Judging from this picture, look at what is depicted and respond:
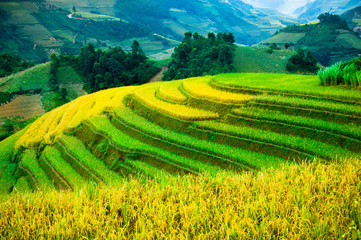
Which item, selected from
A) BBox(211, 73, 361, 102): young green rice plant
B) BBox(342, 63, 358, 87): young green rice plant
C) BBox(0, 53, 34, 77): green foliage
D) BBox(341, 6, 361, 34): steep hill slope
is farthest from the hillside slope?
BBox(341, 6, 361, 34): steep hill slope

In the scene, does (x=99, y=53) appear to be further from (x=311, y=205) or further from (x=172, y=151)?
(x=311, y=205)

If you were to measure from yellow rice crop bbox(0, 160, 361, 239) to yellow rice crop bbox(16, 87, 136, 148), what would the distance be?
979 cm

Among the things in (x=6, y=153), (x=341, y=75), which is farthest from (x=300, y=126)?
(x=6, y=153)

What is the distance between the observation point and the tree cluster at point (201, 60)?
35500mm

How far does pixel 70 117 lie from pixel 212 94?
8.21 metres

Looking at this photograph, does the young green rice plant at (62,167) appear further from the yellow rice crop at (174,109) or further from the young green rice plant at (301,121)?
the young green rice plant at (301,121)

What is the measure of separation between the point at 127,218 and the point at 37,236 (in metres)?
0.71

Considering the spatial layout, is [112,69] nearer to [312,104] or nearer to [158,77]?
[158,77]

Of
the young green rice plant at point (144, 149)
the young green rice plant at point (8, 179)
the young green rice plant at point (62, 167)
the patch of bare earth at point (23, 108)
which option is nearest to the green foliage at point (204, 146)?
the young green rice plant at point (144, 149)

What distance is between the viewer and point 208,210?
81.1 inches

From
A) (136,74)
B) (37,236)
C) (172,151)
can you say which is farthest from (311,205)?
(136,74)

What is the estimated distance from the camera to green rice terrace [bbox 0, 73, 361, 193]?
639 cm

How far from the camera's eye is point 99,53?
41969mm

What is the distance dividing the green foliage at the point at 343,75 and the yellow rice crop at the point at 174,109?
4105mm
